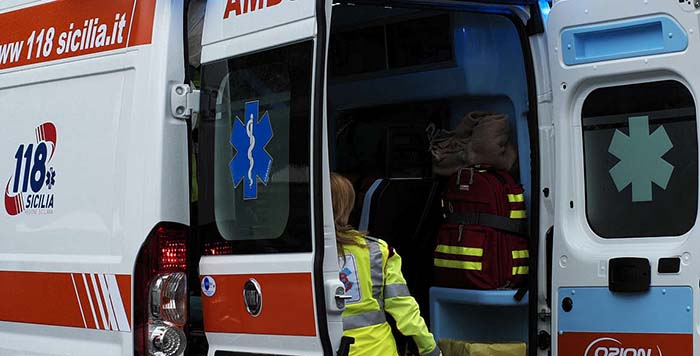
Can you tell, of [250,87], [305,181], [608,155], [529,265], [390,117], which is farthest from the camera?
[390,117]

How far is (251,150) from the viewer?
3652mm

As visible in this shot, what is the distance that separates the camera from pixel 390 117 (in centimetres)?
593

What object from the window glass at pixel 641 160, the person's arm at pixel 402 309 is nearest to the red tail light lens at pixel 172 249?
the person's arm at pixel 402 309

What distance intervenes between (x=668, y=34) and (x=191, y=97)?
5.50 feet

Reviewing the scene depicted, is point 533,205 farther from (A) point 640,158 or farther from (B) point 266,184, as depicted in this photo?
(B) point 266,184

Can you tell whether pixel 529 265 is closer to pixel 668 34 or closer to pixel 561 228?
pixel 561 228

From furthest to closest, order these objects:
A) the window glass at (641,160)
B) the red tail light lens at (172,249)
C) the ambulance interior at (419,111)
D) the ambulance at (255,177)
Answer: the ambulance interior at (419,111)
the window glass at (641,160)
the red tail light lens at (172,249)
the ambulance at (255,177)

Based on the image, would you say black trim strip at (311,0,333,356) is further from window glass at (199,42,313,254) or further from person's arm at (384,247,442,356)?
person's arm at (384,247,442,356)

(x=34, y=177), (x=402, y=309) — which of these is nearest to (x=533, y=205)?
(x=402, y=309)

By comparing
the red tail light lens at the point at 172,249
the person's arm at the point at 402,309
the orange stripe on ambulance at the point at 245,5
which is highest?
the orange stripe on ambulance at the point at 245,5

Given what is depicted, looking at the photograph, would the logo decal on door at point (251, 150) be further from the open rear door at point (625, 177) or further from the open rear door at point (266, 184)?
the open rear door at point (625, 177)

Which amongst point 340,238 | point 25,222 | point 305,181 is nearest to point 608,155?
point 340,238

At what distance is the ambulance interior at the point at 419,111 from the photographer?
201 inches

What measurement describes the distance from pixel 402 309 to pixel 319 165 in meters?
1.15
